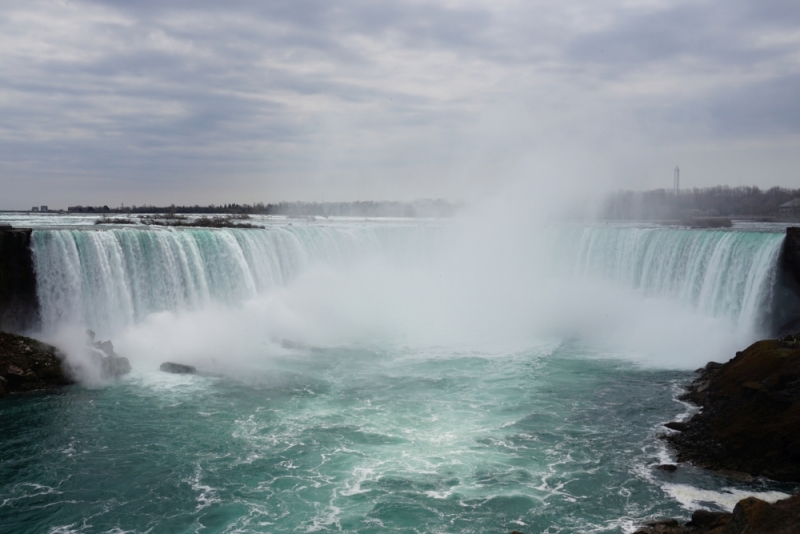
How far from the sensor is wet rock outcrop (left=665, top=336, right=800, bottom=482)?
36.0ft

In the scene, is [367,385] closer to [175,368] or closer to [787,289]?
[175,368]

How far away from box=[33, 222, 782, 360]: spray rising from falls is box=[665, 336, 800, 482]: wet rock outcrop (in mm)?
5938

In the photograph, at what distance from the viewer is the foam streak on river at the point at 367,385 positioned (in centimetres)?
990

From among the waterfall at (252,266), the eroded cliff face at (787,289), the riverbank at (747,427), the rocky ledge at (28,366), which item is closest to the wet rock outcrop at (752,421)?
the riverbank at (747,427)

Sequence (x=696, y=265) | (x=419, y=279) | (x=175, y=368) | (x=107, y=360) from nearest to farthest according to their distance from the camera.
Answer: (x=107, y=360), (x=175, y=368), (x=696, y=265), (x=419, y=279)

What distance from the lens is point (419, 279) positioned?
32.4m

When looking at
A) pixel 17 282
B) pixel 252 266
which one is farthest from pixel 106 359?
pixel 252 266

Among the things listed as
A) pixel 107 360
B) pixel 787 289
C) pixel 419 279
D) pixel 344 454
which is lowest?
pixel 344 454

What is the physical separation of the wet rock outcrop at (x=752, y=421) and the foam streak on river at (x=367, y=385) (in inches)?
25.5

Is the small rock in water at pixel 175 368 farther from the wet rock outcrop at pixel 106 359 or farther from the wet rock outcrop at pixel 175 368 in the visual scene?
the wet rock outcrop at pixel 106 359

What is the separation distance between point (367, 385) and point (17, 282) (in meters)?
10.6

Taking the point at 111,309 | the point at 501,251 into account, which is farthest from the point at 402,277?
the point at 111,309

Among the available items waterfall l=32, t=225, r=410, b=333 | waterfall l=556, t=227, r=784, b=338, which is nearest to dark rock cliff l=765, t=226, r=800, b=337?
waterfall l=556, t=227, r=784, b=338

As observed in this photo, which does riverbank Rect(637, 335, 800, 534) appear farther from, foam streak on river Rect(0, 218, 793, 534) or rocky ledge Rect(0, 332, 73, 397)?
rocky ledge Rect(0, 332, 73, 397)
